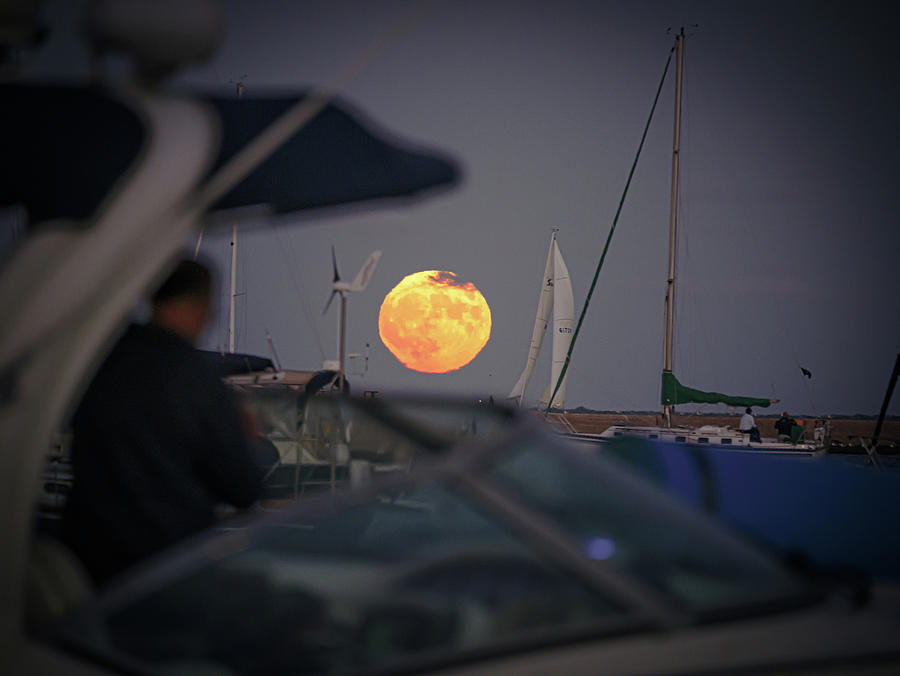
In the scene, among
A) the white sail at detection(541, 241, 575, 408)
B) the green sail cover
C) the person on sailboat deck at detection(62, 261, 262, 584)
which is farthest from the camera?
the white sail at detection(541, 241, 575, 408)

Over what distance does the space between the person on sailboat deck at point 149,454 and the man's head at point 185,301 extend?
115mm

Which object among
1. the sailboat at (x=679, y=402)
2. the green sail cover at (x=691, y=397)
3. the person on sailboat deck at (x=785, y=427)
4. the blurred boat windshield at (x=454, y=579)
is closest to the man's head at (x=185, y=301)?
the blurred boat windshield at (x=454, y=579)

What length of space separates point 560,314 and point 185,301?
1198 inches

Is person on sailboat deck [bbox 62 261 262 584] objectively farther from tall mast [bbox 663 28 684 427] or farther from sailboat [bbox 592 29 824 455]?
tall mast [bbox 663 28 684 427]

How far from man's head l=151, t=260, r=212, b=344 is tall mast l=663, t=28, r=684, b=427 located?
669 inches

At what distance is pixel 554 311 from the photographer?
3195 centimetres

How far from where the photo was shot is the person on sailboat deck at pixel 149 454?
170 cm

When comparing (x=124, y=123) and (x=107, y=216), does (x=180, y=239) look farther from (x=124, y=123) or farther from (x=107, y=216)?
(x=124, y=123)

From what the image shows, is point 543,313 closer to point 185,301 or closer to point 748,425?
point 748,425

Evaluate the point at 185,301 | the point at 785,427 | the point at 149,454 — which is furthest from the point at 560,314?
the point at 149,454

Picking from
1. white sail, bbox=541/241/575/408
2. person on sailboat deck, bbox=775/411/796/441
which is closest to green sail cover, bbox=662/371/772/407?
person on sailboat deck, bbox=775/411/796/441

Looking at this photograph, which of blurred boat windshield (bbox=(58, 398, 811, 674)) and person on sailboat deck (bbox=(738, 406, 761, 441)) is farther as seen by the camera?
person on sailboat deck (bbox=(738, 406, 761, 441))

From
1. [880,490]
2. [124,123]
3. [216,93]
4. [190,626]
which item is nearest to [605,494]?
[190,626]

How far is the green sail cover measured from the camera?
15.7 meters
